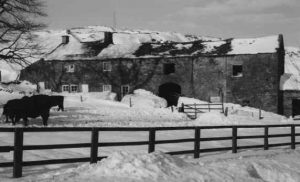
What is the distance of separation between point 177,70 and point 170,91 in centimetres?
250

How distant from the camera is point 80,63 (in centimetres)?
5091

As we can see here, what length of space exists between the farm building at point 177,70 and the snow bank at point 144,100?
1244 millimetres

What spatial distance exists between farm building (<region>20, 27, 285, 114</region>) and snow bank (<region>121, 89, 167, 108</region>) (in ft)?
4.08

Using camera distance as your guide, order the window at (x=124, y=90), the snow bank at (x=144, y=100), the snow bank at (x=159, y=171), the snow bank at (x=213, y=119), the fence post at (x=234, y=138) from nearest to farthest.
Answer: the snow bank at (x=159, y=171)
the fence post at (x=234, y=138)
the snow bank at (x=213, y=119)
the snow bank at (x=144, y=100)
the window at (x=124, y=90)

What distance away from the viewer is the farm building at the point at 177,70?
44.5 m

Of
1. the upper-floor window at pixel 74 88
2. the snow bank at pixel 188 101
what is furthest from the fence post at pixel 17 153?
the upper-floor window at pixel 74 88

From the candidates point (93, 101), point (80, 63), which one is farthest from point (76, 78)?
point (93, 101)

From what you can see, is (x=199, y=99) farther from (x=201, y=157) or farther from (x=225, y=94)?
(x=201, y=157)

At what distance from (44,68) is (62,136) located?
3508 centimetres

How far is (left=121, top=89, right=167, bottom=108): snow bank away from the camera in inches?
1690

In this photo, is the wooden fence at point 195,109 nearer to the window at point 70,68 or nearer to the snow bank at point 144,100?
the snow bank at point 144,100

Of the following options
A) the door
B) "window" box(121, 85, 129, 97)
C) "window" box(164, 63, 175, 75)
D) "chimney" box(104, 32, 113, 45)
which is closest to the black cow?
"window" box(121, 85, 129, 97)

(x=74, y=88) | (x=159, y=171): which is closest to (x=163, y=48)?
(x=74, y=88)

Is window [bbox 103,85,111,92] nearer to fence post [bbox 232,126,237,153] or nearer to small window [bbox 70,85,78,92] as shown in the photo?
small window [bbox 70,85,78,92]
